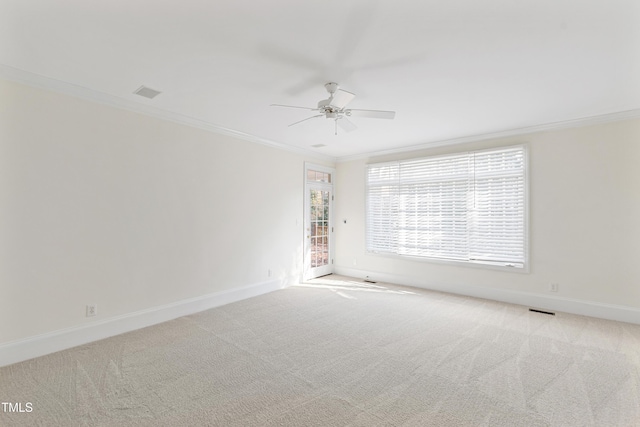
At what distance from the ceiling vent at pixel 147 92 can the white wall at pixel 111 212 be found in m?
0.42

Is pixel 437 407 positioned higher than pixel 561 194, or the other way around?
pixel 561 194

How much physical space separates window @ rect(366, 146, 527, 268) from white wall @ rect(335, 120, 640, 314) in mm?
200

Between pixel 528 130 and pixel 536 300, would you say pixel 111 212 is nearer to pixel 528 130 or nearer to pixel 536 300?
pixel 528 130

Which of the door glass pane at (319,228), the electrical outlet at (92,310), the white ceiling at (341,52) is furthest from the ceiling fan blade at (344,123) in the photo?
the electrical outlet at (92,310)

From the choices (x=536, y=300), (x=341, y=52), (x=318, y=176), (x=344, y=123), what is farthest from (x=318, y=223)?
(x=341, y=52)

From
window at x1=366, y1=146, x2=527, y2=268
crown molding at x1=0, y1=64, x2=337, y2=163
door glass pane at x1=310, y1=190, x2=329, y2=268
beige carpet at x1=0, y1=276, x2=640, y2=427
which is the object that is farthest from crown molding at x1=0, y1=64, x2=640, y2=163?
beige carpet at x1=0, y1=276, x2=640, y2=427

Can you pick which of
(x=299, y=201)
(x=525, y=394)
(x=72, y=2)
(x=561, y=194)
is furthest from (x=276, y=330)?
(x=561, y=194)

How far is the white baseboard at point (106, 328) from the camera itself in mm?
2738

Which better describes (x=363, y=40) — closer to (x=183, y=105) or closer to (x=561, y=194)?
(x=183, y=105)

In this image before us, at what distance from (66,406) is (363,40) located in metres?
3.44

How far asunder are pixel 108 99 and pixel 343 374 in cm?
375

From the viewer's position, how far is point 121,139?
343 cm

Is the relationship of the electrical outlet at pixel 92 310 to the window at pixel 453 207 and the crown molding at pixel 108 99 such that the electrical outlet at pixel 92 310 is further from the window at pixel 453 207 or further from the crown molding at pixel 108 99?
the window at pixel 453 207

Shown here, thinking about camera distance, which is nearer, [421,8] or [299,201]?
[421,8]
